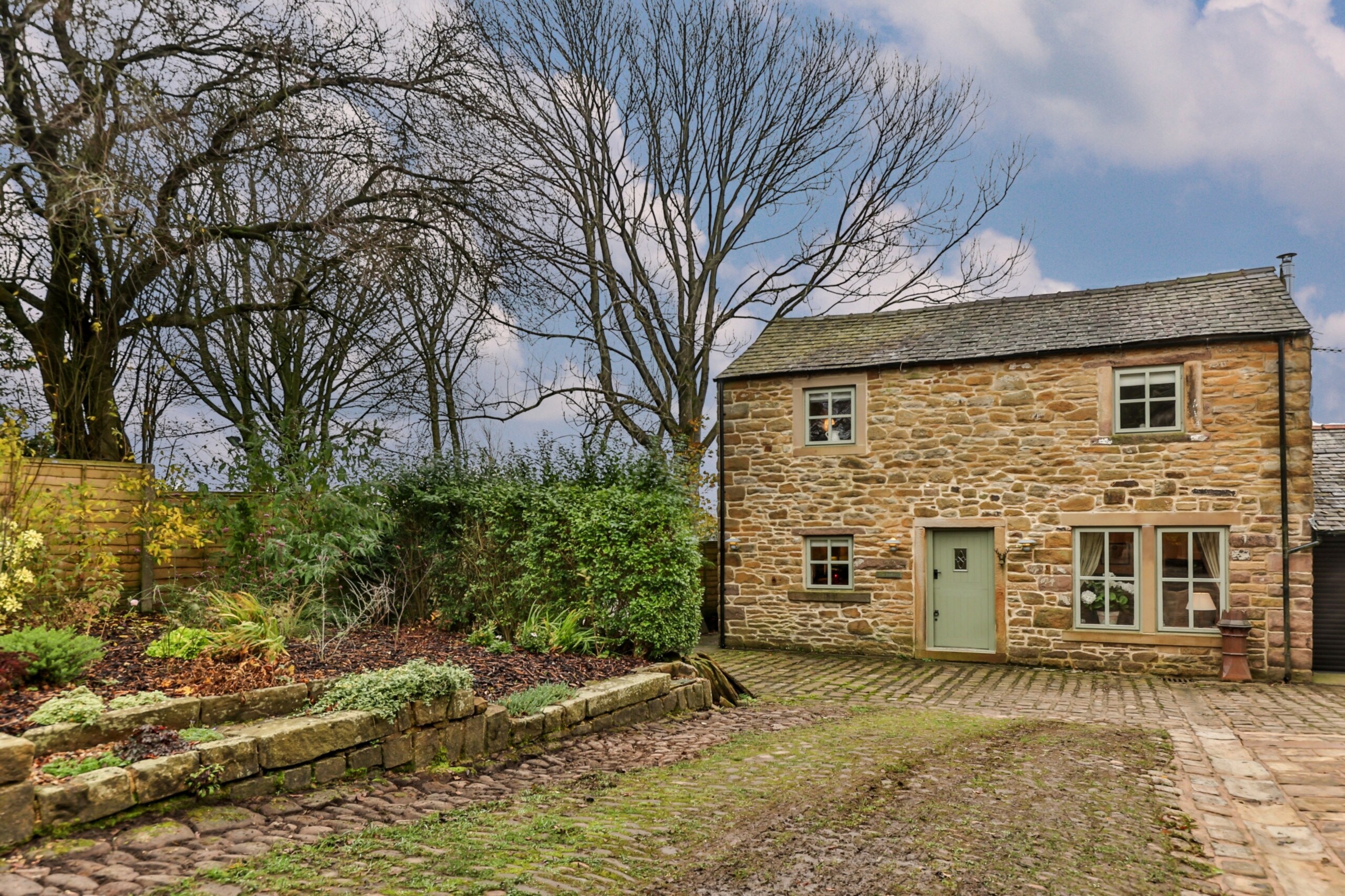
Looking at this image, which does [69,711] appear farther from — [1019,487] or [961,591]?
[1019,487]

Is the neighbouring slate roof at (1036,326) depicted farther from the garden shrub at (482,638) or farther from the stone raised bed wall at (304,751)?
the stone raised bed wall at (304,751)

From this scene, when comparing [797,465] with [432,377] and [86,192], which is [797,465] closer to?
[432,377]

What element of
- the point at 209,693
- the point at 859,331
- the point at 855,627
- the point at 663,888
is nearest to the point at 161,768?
the point at 209,693

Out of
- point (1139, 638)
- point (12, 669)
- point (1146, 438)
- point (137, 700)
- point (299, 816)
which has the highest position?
point (1146, 438)

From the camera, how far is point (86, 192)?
771cm

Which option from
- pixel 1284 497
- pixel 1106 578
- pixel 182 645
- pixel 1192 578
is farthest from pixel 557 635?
pixel 1284 497

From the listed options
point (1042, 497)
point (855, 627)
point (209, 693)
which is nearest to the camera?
point (209, 693)

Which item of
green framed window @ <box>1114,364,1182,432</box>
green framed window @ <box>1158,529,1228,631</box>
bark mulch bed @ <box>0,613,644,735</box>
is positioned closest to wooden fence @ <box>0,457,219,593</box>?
bark mulch bed @ <box>0,613,644,735</box>

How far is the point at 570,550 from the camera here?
9.59 m

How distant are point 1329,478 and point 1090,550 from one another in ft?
13.0

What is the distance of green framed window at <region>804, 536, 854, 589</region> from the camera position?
588 inches

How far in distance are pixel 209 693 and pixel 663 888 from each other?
11.7 ft

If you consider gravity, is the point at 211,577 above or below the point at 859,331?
below

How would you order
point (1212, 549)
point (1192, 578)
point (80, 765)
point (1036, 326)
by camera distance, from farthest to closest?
point (1036, 326), point (1192, 578), point (1212, 549), point (80, 765)
